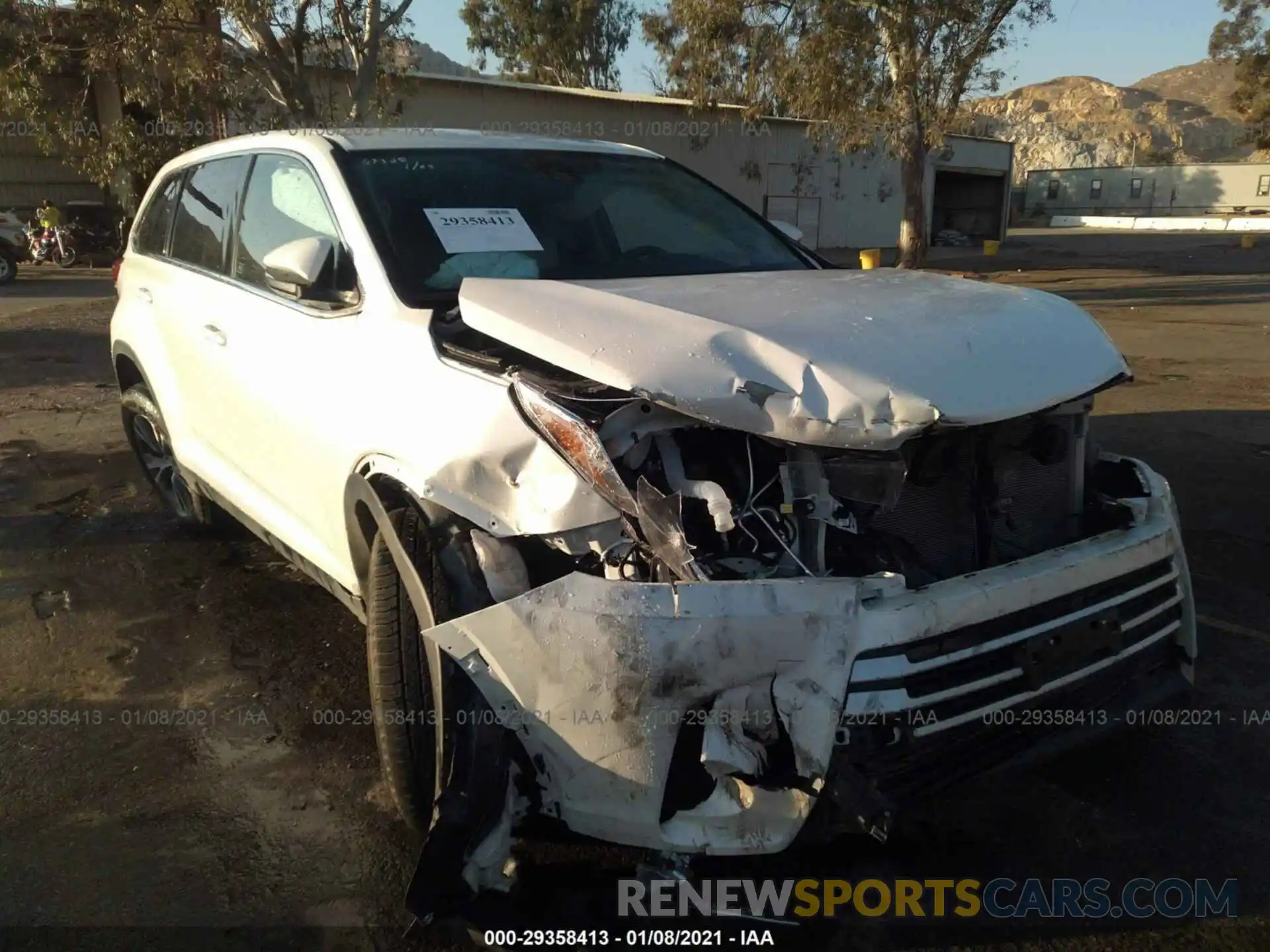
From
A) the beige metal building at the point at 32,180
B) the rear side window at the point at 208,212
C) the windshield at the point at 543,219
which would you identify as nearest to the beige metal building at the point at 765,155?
the beige metal building at the point at 32,180

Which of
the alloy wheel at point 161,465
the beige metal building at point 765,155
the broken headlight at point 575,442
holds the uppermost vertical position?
the beige metal building at point 765,155

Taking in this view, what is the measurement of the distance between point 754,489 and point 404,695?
103 centimetres

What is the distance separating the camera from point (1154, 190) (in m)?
52.3

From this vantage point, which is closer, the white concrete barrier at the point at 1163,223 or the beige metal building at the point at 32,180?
the beige metal building at the point at 32,180

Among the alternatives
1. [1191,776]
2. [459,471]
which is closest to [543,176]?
[459,471]

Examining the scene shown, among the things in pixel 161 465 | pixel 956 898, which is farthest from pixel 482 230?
pixel 161 465

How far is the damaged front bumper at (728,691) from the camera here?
2008 mm

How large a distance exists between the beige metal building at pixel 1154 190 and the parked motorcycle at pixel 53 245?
48.9 metres

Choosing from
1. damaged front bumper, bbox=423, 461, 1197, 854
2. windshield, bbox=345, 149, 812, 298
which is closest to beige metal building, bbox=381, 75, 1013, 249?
windshield, bbox=345, 149, 812, 298

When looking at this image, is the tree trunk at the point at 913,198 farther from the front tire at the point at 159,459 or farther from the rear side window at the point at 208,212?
the rear side window at the point at 208,212

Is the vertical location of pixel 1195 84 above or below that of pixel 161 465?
above

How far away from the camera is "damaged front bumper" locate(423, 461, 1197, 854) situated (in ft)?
6.59

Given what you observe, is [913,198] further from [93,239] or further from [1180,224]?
[1180,224]

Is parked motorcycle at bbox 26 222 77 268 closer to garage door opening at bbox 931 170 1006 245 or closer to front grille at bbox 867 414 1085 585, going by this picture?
front grille at bbox 867 414 1085 585
